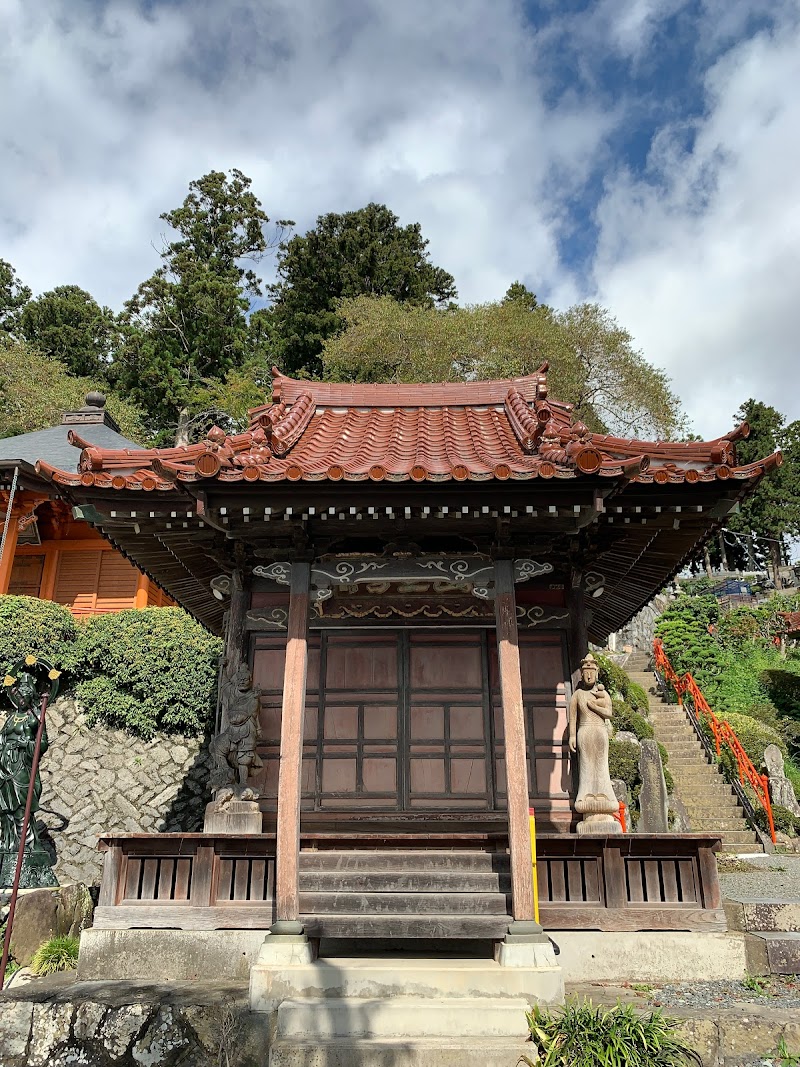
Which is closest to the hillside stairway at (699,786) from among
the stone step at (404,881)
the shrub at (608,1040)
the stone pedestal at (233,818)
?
the stone step at (404,881)

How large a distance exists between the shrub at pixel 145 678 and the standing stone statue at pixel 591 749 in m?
9.81

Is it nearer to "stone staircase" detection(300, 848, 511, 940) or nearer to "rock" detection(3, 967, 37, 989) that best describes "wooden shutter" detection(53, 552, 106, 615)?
"rock" detection(3, 967, 37, 989)

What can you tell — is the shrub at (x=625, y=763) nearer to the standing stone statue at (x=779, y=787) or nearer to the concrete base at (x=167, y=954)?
the standing stone statue at (x=779, y=787)

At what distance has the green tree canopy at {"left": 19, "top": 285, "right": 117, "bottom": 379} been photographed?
36.1m

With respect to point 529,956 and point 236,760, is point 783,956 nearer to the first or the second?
point 529,956

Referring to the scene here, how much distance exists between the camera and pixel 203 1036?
5605mm

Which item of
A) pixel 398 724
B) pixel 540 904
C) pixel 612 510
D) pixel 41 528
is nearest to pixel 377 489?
pixel 612 510

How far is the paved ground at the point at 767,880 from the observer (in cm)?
936

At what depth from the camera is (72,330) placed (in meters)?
36.2

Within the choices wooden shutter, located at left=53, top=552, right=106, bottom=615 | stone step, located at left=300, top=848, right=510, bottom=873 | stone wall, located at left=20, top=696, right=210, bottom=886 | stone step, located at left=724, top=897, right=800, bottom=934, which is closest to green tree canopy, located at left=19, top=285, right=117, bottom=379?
wooden shutter, located at left=53, top=552, right=106, bottom=615

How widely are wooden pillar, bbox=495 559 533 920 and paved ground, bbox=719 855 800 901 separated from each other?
3.94 m

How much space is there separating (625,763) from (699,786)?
7.46 ft

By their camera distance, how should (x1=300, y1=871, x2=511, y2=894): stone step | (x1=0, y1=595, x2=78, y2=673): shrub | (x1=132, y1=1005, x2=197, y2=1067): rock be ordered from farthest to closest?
(x1=0, y1=595, x2=78, y2=673): shrub → (x1=300, y1=871, x2=511, y2=894): stone step → (x1=132, y1=1005, x2=197, y2=1067): rock

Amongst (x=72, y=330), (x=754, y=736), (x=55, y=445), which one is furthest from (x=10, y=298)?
(x=754, y=736)
